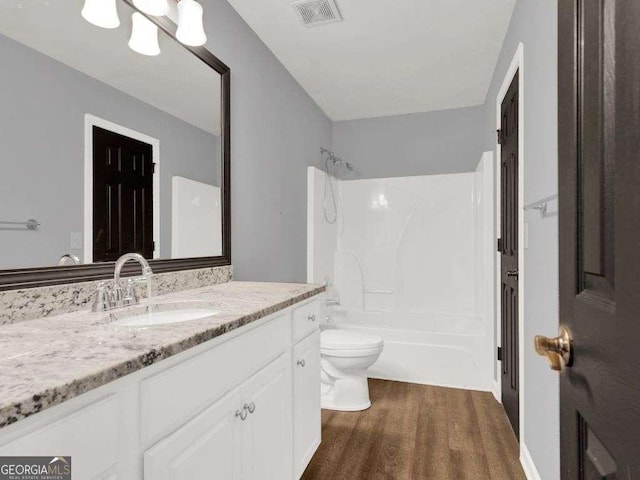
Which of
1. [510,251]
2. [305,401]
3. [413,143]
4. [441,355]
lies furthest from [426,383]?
[413,143]

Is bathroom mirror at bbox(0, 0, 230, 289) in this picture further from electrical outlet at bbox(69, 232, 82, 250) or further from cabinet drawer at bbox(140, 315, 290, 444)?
cabinet drawer at bbox(140, 315, 290, 444)

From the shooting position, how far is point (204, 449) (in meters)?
0.90

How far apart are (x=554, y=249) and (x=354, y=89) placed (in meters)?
2.37

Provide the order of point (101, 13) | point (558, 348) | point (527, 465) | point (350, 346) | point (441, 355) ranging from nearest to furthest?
point (558, 348)
point (101, 13)
point (527, 465)
point (350, 346)
point (441, 355)

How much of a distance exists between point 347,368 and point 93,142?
194 cm

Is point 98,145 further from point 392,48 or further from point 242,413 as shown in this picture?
point 392,48

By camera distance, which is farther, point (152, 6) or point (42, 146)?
point (152, 6)

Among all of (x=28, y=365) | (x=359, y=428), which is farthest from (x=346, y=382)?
(x=28, y=365)

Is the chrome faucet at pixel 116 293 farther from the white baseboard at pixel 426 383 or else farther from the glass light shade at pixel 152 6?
the white baseboard at pixel 426 383

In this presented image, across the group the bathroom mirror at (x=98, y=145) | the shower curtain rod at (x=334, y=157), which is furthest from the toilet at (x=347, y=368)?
the shower curtain rod at (x=334, y=157)

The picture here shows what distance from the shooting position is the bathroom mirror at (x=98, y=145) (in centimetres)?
A: 106

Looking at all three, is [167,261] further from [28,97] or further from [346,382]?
[346,382]

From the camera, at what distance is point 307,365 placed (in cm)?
164

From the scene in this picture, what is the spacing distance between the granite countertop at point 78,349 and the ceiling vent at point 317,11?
1.72 metres
